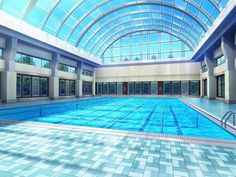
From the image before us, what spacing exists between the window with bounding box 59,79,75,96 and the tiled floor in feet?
53.3

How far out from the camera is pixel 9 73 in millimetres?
13602

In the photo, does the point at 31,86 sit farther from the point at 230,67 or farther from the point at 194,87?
the point at 194,87

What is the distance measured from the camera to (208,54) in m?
18.3

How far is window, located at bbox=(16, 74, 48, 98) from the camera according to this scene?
15262 mm

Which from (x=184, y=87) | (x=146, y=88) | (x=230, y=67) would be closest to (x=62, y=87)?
(x=146, y=88)

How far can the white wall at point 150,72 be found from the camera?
24703 mm

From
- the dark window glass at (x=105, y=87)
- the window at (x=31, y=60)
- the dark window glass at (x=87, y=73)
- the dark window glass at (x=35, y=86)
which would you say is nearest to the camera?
the window at (x=31, y=60)

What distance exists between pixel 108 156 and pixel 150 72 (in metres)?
23.9

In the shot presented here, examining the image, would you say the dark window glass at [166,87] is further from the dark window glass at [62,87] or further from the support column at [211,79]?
the dark window glass at [62,87]

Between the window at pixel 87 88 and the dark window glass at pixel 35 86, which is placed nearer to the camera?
the dark window glass at pixel 35 86

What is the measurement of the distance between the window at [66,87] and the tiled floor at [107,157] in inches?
640

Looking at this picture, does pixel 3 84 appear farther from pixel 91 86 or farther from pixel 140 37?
pixel 140 37

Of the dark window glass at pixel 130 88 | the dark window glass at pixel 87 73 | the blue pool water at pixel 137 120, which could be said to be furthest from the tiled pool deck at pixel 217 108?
the dark window glass at pixel 87 73

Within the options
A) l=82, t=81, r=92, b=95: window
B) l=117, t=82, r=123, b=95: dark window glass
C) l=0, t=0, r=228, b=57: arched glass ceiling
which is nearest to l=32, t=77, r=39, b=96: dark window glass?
l=0, t=0, r=228, b=57: arched glass ceiling
